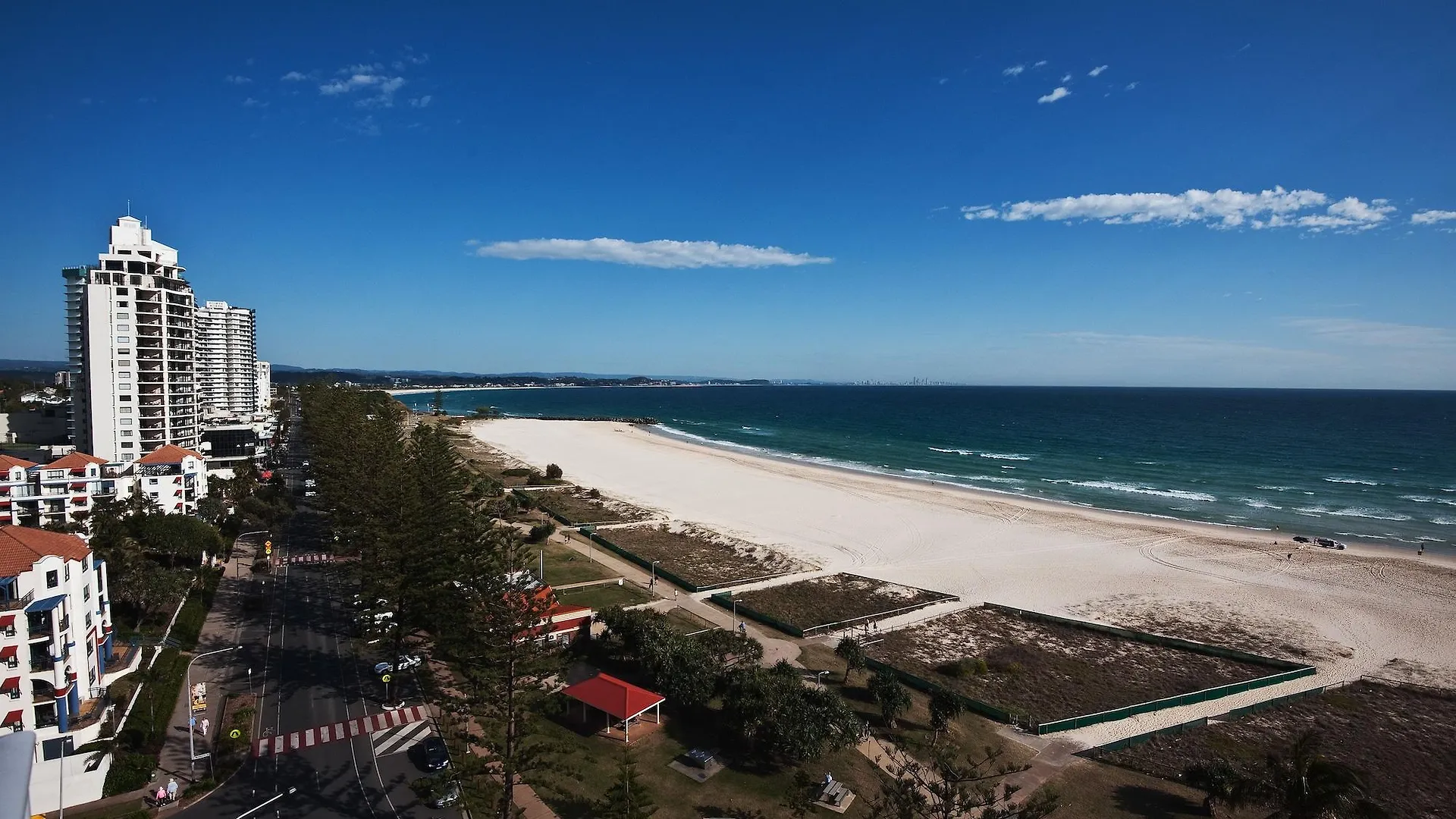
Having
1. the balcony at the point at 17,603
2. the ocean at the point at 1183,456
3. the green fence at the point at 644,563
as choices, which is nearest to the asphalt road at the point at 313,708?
the balcony at the point at 17,603

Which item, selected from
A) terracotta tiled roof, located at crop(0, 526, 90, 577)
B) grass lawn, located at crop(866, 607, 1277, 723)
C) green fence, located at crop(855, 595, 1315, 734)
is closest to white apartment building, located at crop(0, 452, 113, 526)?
terracotta tiled roof, located at crop(0, 526, 90, 577)

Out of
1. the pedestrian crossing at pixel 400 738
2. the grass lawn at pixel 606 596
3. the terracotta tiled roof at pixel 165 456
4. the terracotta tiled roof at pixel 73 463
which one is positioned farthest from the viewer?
the terracotta tiled roof at pixel 165 456

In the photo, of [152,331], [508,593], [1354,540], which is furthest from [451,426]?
[1354,540]

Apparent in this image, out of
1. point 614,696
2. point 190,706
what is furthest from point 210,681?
point 614,696

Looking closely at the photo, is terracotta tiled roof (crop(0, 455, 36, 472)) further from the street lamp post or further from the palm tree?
the palm tree

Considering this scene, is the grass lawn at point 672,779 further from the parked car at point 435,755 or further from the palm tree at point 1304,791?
the palm tree at point 1304,791

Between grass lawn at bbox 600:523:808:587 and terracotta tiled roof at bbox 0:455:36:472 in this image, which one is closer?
terracotta tiled roof at bbox 0:455:36:472
